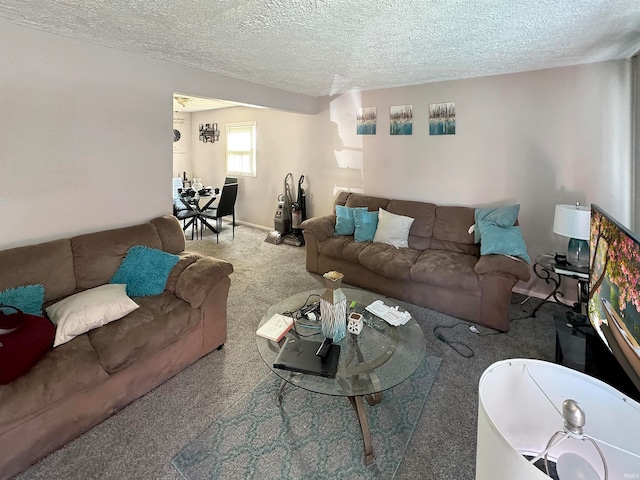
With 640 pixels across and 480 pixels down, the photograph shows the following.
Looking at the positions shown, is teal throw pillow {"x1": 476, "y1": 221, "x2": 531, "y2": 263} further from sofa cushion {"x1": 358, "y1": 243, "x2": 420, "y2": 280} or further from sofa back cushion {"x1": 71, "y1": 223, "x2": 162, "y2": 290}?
sofa back cushion {"x1": 71, "y1": 223, "x2": 162, "y2": 290}

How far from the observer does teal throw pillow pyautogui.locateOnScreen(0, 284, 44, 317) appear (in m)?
1.89

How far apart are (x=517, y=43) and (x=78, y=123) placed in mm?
3479

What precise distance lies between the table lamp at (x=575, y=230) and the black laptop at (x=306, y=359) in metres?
2.17

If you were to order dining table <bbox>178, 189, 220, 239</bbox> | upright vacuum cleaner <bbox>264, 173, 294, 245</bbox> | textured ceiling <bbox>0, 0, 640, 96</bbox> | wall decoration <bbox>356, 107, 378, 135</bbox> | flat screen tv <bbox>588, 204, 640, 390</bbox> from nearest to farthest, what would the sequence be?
flat screen tv <bbox>588, 204, 640, 390</bbox>
textured ceiling <bbox>0, 0, 640, 96</bbox>
wall decoration <bbox>356, 107, 378, 135</bbox>
upright vacuum cleaner <bbox>264, 173, 294, 245</bbox>
dining table <bbox>178, 189, 220, 239</bbox>

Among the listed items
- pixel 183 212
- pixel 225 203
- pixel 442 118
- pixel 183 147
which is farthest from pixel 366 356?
pixel 183 147

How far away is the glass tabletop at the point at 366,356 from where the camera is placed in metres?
1.60

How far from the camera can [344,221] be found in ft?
13.5

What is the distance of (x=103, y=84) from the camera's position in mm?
2596

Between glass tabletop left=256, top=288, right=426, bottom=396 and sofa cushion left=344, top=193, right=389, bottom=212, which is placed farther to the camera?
sofa cushion left=344, top=193, right=389, bottom=212

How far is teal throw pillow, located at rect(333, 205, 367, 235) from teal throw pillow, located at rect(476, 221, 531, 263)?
1.53m

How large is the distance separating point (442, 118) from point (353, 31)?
2030 millimetres

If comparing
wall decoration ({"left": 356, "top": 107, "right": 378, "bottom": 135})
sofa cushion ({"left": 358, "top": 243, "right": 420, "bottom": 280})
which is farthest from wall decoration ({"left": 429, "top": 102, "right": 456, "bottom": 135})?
sofa cushion ({"left": 358, "top": 243, "right": 420, "bottom": 280})

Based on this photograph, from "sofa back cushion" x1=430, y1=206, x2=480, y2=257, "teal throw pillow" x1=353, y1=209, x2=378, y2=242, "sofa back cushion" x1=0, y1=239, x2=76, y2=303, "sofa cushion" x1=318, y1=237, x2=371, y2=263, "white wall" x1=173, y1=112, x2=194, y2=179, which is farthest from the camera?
"white wall" x1=173, y1=112, x2=194, y2=179

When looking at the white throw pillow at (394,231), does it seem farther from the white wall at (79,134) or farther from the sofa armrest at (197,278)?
the white wall at (79,134)
